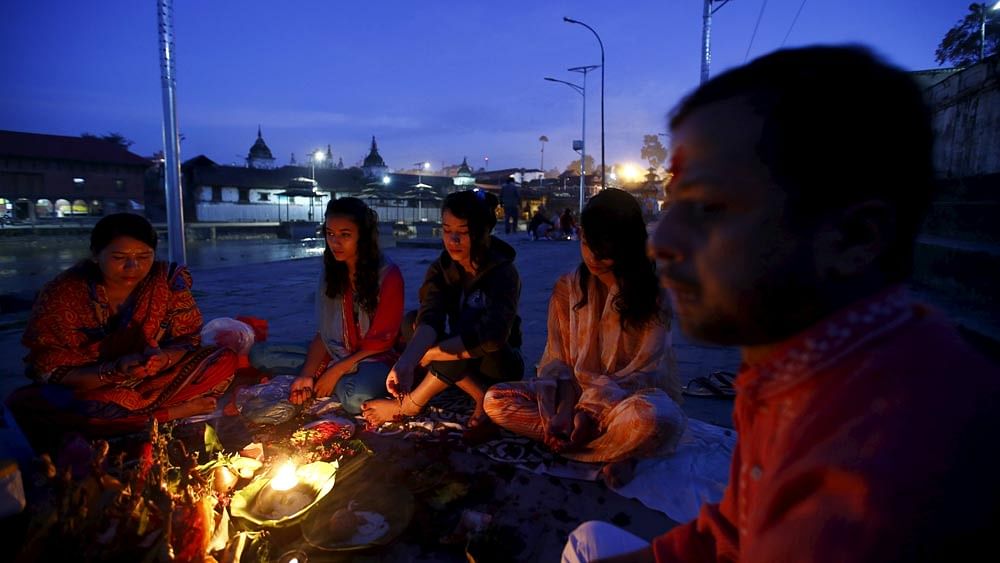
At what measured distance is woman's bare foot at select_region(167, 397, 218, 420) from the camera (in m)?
3.46

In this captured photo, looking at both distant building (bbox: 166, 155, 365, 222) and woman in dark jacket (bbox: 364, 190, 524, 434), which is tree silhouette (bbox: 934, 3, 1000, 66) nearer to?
woman in dark jacket (bbox: 364, 190, 524, 434)

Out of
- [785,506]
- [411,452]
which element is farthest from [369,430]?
[785,506]

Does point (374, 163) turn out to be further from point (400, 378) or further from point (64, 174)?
point (400, 378)

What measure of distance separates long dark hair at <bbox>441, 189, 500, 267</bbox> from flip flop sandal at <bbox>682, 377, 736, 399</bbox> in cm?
187

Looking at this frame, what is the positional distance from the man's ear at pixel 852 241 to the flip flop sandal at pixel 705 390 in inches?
136

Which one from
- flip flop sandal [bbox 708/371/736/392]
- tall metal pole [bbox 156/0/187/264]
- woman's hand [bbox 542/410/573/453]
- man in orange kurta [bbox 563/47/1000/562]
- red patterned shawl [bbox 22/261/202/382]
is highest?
tall metal pole [bbox 156/0/187/264]

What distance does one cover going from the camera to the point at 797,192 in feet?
2.29

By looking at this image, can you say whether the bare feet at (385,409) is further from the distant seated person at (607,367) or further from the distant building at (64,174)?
the distant building at (64,174)

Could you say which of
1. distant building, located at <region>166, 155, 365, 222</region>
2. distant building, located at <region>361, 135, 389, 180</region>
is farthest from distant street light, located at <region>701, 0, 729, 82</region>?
distant building, located at <region>361, 135, 389, 180</region>

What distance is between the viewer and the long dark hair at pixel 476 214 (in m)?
3.29

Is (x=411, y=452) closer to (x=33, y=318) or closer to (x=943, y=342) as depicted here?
(x=33, y=318)

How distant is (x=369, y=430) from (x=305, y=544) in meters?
1.26

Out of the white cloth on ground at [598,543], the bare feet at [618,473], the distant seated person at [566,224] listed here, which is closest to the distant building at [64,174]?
the distant seated person at [566,224]

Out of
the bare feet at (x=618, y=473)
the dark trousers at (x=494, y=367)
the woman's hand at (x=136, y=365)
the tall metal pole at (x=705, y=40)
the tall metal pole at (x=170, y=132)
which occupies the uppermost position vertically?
the tall metal pole at (x=705, y=40)
